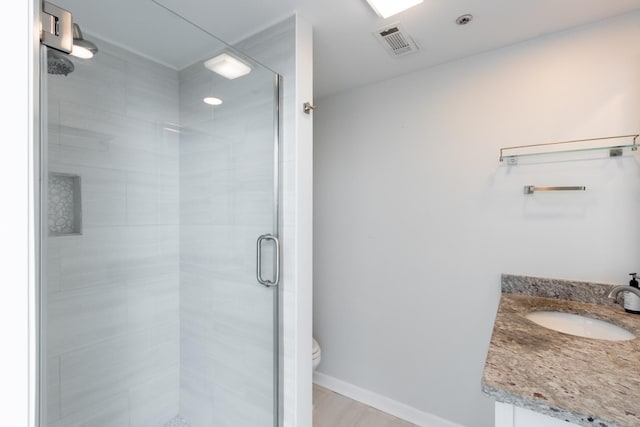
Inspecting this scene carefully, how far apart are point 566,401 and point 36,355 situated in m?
1.28

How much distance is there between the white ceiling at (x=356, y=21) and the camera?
4.25 ft

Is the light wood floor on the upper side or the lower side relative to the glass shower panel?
lower

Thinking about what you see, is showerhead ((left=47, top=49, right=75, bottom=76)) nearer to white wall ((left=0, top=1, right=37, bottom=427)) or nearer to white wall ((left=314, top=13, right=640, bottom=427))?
white wall ((left=0, top=1, right=37, bottom=427))

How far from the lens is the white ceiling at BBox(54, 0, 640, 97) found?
1.29 metres

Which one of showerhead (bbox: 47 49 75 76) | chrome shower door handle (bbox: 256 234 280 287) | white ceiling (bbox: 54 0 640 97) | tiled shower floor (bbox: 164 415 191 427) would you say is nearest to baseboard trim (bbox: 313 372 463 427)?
tiled shower floor (bbox: 164 415 191 427)

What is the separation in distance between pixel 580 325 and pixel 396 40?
1.75m

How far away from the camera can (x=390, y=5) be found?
1328 millimetres

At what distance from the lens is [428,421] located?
1843mm

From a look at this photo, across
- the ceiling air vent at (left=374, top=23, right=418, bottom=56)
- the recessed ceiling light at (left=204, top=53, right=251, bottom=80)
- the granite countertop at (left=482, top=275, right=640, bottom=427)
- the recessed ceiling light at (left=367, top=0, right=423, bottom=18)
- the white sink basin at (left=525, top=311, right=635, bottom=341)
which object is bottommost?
the white sink basin at (left=525, top=311, right=635, bottom=341)

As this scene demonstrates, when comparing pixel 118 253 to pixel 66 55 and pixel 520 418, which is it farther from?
pixel 520 418

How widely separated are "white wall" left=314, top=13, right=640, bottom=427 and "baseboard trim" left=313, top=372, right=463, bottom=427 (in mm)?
45

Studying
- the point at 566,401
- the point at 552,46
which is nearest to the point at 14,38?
the point at 566,401

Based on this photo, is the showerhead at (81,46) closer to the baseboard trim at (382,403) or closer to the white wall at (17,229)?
the white wall at (17,229)

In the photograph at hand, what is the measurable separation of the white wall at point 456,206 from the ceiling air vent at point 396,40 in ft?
1.00
